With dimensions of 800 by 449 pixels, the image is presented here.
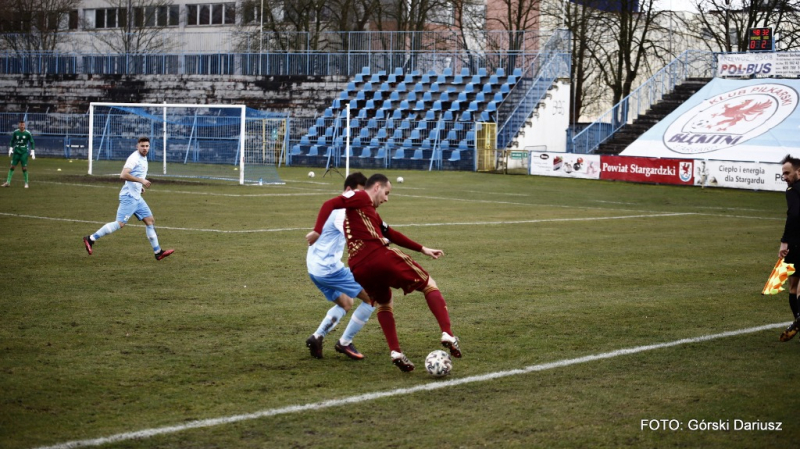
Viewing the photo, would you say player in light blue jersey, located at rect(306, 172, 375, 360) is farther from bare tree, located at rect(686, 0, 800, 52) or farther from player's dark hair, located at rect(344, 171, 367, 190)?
bare tree, located at rect(686, 0, 800, 52)

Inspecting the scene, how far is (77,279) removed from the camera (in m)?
11.8

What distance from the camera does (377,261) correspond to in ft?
25.1

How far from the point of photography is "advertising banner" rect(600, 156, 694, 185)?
34.0 meters

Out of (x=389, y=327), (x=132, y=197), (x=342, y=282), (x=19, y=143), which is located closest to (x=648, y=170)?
(x=19, y=143)

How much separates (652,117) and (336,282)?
1454 inches

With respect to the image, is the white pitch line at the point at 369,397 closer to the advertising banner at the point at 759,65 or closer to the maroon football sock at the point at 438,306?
the maroon football sock at the point at 438,306

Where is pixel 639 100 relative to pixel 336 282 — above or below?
above

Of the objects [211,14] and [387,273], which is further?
[211,14]

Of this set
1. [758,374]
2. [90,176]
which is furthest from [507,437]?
[90,176]

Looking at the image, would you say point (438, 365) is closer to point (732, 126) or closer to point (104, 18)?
point (732, 126)

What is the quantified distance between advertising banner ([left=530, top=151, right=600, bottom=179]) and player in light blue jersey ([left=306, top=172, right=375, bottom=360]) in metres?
30.2

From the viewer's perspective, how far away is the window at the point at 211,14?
68625mm

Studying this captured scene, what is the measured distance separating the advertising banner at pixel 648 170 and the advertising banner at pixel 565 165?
1.29ft

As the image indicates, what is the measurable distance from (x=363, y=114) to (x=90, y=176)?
56.5ft
